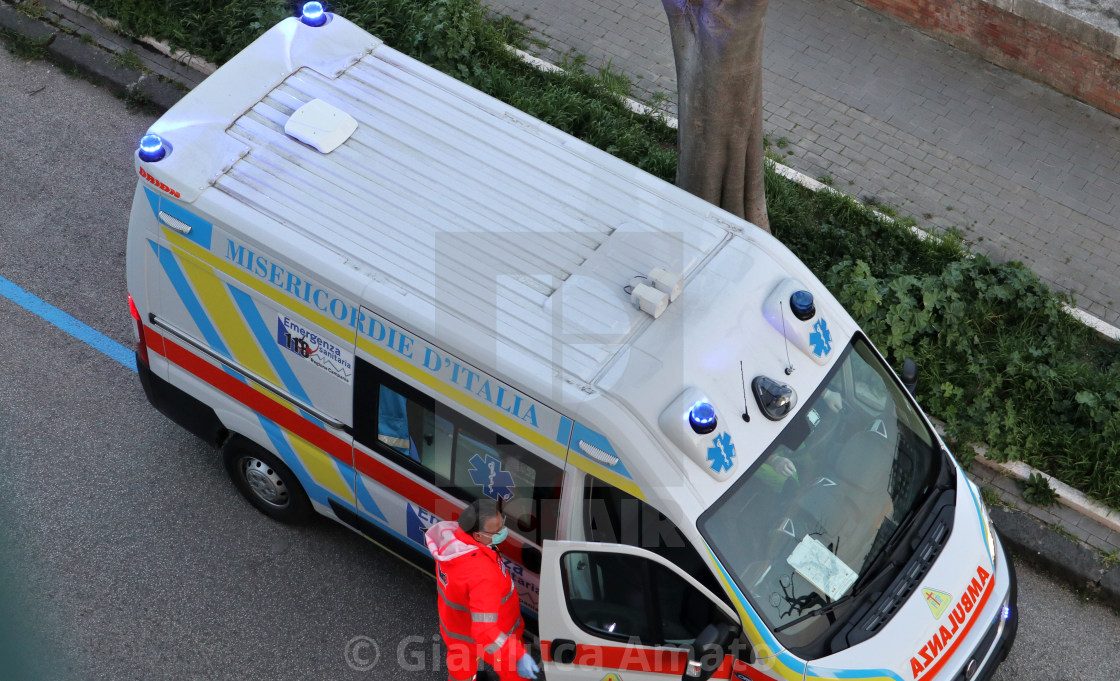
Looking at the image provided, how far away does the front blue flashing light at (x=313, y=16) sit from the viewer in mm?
6766

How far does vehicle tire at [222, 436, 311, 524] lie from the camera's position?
680 centimetres

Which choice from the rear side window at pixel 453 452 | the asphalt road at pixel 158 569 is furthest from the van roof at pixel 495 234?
the asphalt road at pixel 158 569

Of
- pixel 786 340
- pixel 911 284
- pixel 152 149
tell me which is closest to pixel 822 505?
pixel 786 340

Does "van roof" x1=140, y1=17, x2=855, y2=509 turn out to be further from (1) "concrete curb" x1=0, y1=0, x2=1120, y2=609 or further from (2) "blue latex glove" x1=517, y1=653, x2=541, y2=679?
(1) "concrete curb" x1=0, y1=0, x2=1120, y2=609

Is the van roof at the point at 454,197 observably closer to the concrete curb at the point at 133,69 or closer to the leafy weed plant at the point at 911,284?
the leafy weed plant at the point at 911,284

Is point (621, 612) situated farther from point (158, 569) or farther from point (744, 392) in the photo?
A: point (158, 569)

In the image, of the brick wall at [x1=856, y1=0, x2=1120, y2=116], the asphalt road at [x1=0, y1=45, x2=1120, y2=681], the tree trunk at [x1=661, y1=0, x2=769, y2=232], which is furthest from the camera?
the brick wall at [x1=856, y1=0, x2=1120, y2=116]

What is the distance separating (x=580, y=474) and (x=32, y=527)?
3.65 metres

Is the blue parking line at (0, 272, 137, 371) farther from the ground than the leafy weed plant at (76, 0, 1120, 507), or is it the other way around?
the leafy weed plant at (76, 0, 1120, 507)

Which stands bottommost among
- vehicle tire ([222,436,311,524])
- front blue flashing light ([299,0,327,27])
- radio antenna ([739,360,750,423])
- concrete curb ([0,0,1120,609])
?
vehicle tire ([222,436,311,524])

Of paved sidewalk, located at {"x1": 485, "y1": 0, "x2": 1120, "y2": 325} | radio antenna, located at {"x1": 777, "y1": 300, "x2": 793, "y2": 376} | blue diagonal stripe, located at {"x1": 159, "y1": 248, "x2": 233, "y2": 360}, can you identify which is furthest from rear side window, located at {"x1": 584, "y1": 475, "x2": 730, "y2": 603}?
paved sidewalk, located at {"x1": 485, "y1": 0, "x2": 1120, "y2": 325}

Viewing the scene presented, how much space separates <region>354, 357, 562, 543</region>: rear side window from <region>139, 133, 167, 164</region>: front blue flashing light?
146cm

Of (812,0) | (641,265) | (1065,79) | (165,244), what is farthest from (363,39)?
(1065,79)

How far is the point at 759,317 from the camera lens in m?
5.61
